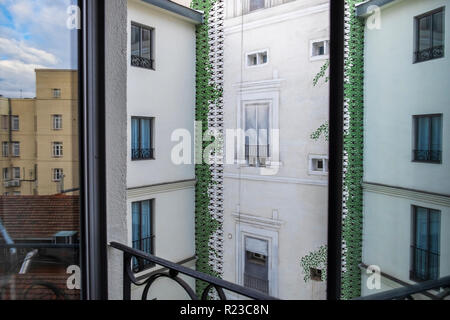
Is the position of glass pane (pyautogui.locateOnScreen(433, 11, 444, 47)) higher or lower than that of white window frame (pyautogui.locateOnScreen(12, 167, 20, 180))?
higher

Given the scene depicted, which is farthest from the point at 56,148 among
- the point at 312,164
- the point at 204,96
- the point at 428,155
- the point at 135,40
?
the point at 428,155

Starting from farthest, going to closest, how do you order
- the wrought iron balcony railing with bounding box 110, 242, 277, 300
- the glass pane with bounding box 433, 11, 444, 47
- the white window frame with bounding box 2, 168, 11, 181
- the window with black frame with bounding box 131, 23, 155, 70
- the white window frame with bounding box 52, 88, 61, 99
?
the window with black frame with bounding box 131, 23, 155, 70
the glass pane with bounding box 433, 11, 444, 47
the white window frame with bounding box 52, 88, 61, 99
the white window frame with bounding box 2, 168, 11, 181
the wrought iron balcony railing with bounding box 110, 242, 277, 300

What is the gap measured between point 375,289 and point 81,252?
1363 mm

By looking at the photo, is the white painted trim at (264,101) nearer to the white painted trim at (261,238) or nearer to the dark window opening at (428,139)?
the white painted trim at (261,238)

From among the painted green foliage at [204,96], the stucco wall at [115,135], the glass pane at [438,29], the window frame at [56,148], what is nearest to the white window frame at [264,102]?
the painted green foliage at [204,96]

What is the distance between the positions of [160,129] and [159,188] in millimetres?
292

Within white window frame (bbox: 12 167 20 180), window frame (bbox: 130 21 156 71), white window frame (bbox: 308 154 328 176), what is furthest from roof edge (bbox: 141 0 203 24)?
white window frame (bbox: 12 167 20 180)

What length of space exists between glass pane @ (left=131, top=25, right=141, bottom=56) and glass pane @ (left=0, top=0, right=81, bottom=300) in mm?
304

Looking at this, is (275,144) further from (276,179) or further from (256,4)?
(256,4)

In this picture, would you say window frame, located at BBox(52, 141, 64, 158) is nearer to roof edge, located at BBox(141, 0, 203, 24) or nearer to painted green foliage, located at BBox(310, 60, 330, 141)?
roof edge, located at BBox(141, 0, 203, 24)

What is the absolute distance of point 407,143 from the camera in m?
1.55

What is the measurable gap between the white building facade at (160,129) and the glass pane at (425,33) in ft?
3.49

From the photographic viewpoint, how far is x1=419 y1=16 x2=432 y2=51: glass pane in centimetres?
150

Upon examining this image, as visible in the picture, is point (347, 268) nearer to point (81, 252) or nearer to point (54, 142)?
point (81, 252)
